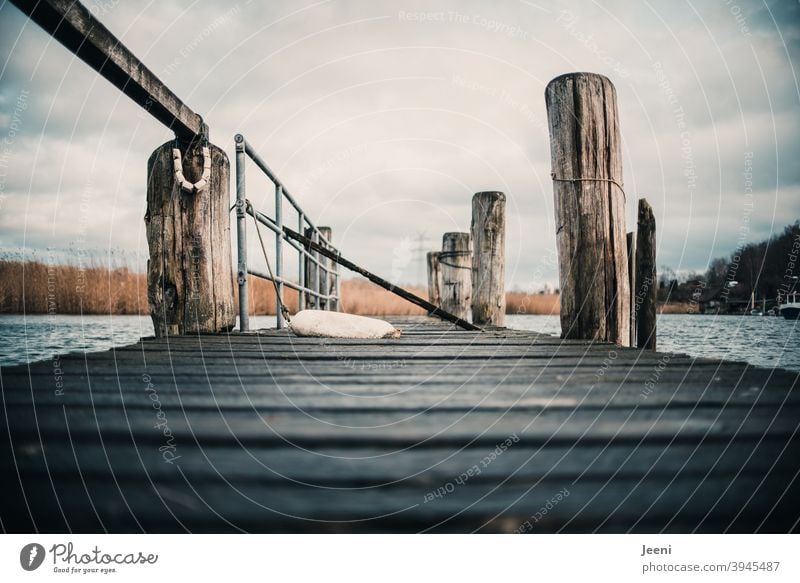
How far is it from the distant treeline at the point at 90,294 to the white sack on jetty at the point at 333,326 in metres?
1.05

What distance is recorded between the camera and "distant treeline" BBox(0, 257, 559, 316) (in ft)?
14.0

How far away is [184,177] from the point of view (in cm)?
268

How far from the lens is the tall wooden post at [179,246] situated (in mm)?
2609

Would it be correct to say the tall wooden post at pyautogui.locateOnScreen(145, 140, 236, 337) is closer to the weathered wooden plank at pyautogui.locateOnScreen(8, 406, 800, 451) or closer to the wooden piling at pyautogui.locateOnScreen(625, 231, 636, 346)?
the weathered wooden plank at pyautogui.locateOnScreen(8, 406, 800, 451)

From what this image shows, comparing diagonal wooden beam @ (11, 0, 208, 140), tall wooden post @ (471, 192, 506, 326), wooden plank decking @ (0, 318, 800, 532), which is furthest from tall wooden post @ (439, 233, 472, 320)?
wooden plank decking @ (0, 318, 800, 532)

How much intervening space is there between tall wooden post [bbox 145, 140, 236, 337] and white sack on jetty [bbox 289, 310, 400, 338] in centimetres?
71

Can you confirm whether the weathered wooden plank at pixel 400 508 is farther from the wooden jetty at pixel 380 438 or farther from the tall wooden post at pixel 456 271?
the tall wooden post at pixel 456 271

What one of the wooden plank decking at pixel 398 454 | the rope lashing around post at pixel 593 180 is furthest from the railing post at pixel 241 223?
the rope lashing around post at pixel 593 180

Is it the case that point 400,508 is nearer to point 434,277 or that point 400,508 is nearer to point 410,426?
point 410,426

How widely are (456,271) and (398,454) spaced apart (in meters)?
6.61

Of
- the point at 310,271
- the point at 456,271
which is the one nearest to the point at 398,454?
the point at 310,271

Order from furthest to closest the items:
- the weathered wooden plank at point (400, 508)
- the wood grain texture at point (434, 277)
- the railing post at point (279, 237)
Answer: the wood grain texture at point (434, 277) < the railing post at point (279, 237) < the weathered wooden plank at point (400, 508)
